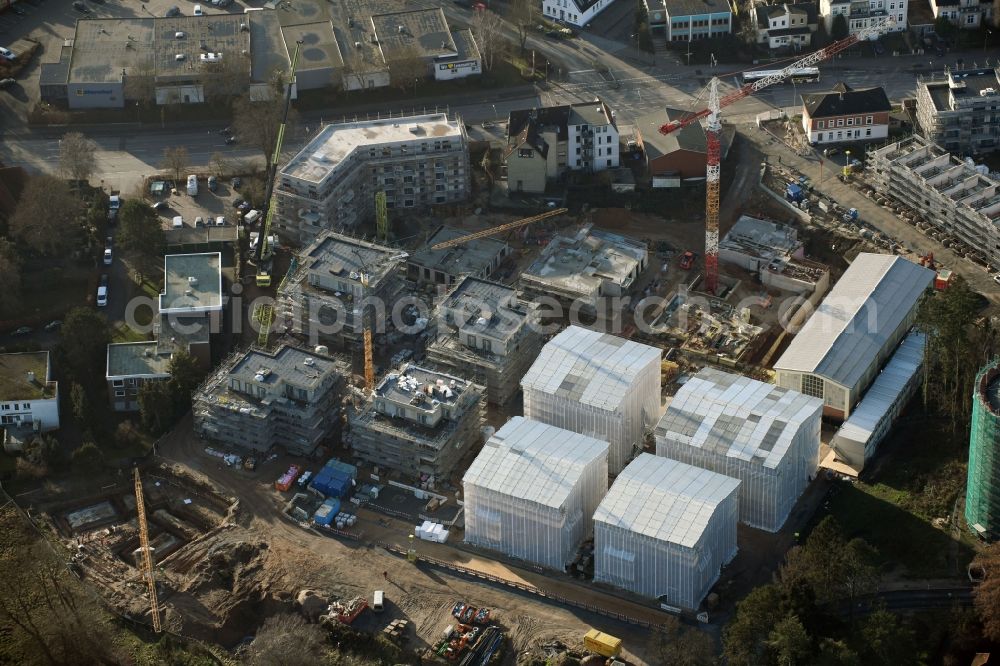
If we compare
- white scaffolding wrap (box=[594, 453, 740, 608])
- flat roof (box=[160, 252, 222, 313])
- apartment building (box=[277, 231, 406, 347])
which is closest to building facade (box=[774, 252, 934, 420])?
white scaffolding wrap (box=[594, 453, 740, 608])

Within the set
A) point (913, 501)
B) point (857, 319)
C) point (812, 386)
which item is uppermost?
point (857, 319)

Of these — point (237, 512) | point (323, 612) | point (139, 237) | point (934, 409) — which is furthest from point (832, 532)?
point (139, 237)

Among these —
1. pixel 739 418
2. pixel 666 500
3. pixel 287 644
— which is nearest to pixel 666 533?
pixel 666 500

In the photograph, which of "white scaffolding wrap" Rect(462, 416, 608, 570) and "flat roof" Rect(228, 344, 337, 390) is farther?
"flat roof" Rect(228, 344, 337, 390)

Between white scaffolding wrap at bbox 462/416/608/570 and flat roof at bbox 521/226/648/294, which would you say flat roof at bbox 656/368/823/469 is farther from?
flat roof at bbox 521/226/648/294

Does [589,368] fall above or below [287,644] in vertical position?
above

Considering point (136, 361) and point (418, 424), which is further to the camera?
point (136, 361)

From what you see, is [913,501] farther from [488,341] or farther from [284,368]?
[284,368]
